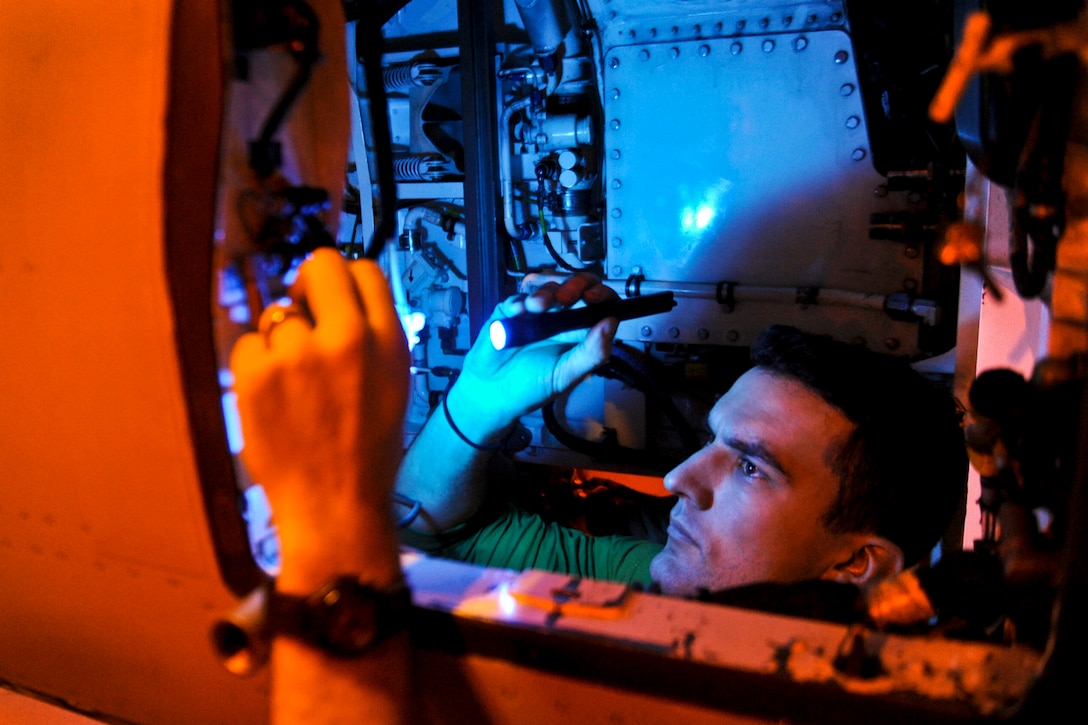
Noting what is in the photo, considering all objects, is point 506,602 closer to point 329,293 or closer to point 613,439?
point 329,293

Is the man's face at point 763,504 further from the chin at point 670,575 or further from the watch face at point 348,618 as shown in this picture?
the watch face at point 348,618

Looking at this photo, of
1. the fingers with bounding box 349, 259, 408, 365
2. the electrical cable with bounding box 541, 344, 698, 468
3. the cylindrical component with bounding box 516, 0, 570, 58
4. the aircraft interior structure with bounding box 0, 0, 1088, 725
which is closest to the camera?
the aircraft interior structure with bounding box 0, 0, 1088, 725

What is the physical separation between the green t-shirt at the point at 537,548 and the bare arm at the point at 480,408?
53mm

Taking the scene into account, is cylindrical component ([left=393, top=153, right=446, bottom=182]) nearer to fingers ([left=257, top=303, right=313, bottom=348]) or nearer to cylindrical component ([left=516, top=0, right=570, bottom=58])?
cylindrical component ([left=516, top=0, right=570, bottom=58])

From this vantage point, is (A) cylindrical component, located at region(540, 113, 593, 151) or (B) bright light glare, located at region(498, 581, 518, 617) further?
(A) cylindrical component, located at region(540, 113, 593, 151)

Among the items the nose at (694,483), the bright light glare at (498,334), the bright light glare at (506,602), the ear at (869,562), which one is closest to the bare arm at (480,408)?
the bright light glare at (498,334)

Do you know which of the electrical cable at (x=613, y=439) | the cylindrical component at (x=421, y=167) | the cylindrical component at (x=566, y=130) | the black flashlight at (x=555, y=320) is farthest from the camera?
the cylindrical component at (x=421, y=167)

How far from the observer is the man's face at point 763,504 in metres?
1.51

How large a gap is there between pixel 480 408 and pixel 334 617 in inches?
41.4

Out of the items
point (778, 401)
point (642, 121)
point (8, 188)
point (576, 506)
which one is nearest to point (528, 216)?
point (642, 121)

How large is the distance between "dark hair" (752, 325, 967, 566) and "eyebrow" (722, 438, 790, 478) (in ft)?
0.40

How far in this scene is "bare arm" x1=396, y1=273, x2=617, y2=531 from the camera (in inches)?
66.7

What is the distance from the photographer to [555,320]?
1.51 meters

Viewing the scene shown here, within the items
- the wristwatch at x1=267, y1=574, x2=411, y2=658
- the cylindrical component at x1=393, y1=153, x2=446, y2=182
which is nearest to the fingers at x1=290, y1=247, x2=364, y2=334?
the wristwatch at x1=267, y1=574, x2=411, y2=658
